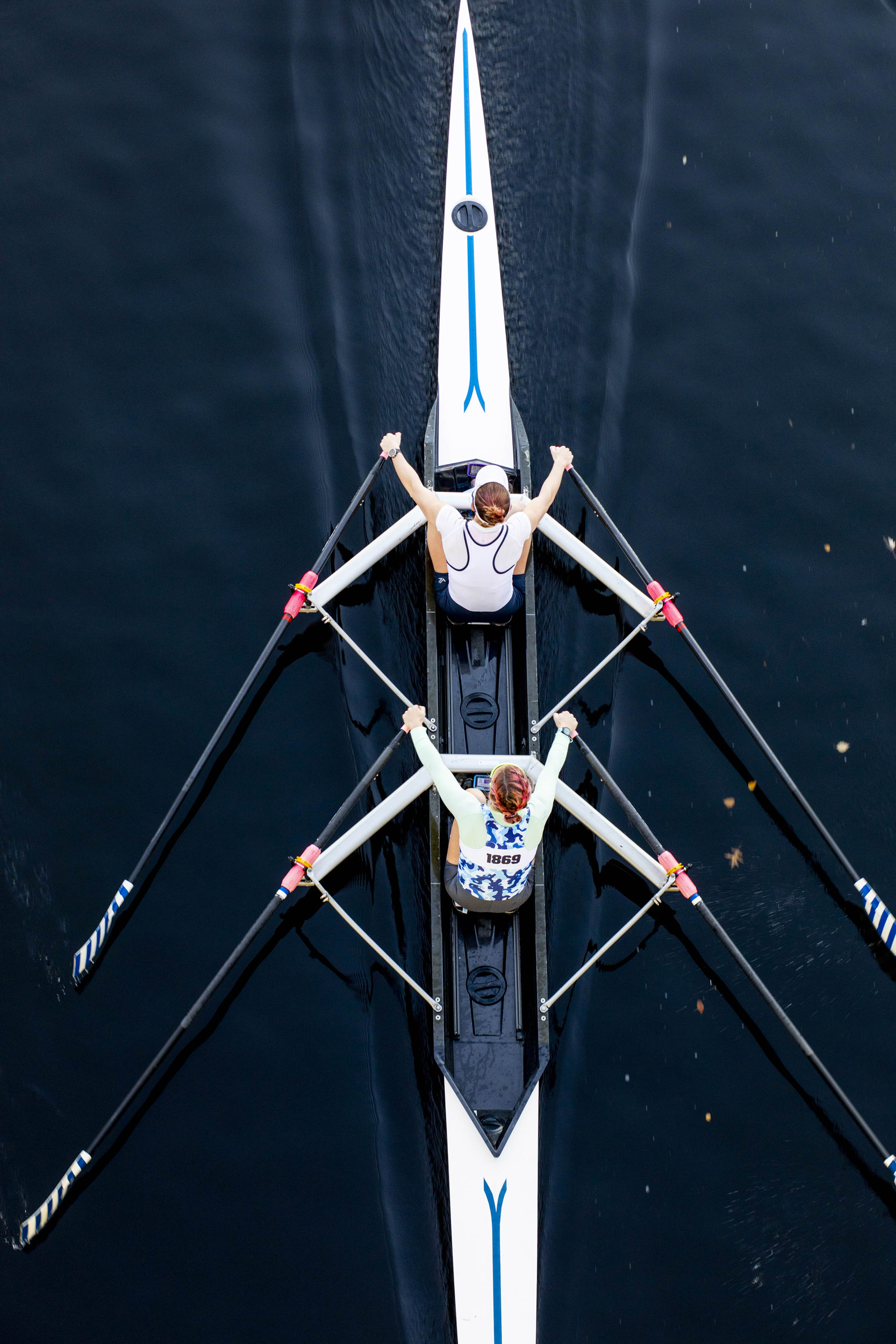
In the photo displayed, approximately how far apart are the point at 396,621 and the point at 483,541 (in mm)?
1700

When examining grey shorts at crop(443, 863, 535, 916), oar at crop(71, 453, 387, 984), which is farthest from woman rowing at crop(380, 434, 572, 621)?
grey shorts at crop(443, 863, 535, 916)

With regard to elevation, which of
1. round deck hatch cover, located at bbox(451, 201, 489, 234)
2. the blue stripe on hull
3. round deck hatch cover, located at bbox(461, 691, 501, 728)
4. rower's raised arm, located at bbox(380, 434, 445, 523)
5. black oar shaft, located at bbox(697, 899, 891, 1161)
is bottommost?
the blue stripe on hull

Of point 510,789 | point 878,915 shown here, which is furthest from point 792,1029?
point 510,789

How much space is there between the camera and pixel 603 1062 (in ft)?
21.6

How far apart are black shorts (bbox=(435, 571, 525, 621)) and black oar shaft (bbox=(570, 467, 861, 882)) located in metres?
1.11

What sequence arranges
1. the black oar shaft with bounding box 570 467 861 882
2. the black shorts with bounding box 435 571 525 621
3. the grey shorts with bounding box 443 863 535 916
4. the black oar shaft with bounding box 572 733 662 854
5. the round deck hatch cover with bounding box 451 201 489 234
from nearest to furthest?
the grey shorts with bounding box 443 863 535 916 → the black oar shaft with bounding box 572 733 662 854 → the black shorts with bounding box 435 571 525 621 → the black oar shaft with bounding box 570 467 861 882 → the round deck hatch cover with bounding box 451 201 489 234

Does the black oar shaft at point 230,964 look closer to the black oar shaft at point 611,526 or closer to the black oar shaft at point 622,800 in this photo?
the black oar shaft at point 622,800

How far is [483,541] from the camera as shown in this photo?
596 cm

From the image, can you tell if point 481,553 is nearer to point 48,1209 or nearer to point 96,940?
point 96,940

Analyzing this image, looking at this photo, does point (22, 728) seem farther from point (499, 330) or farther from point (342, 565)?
point (499, 330)

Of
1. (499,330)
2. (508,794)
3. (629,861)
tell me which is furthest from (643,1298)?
(499,330)

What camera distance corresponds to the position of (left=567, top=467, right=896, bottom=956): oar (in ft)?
23.2

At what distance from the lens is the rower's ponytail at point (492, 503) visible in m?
5.59

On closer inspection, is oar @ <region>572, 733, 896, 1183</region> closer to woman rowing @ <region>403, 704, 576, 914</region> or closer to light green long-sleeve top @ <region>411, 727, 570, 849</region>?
woman rowing @ <region>403, 704, 576, 914</region>
